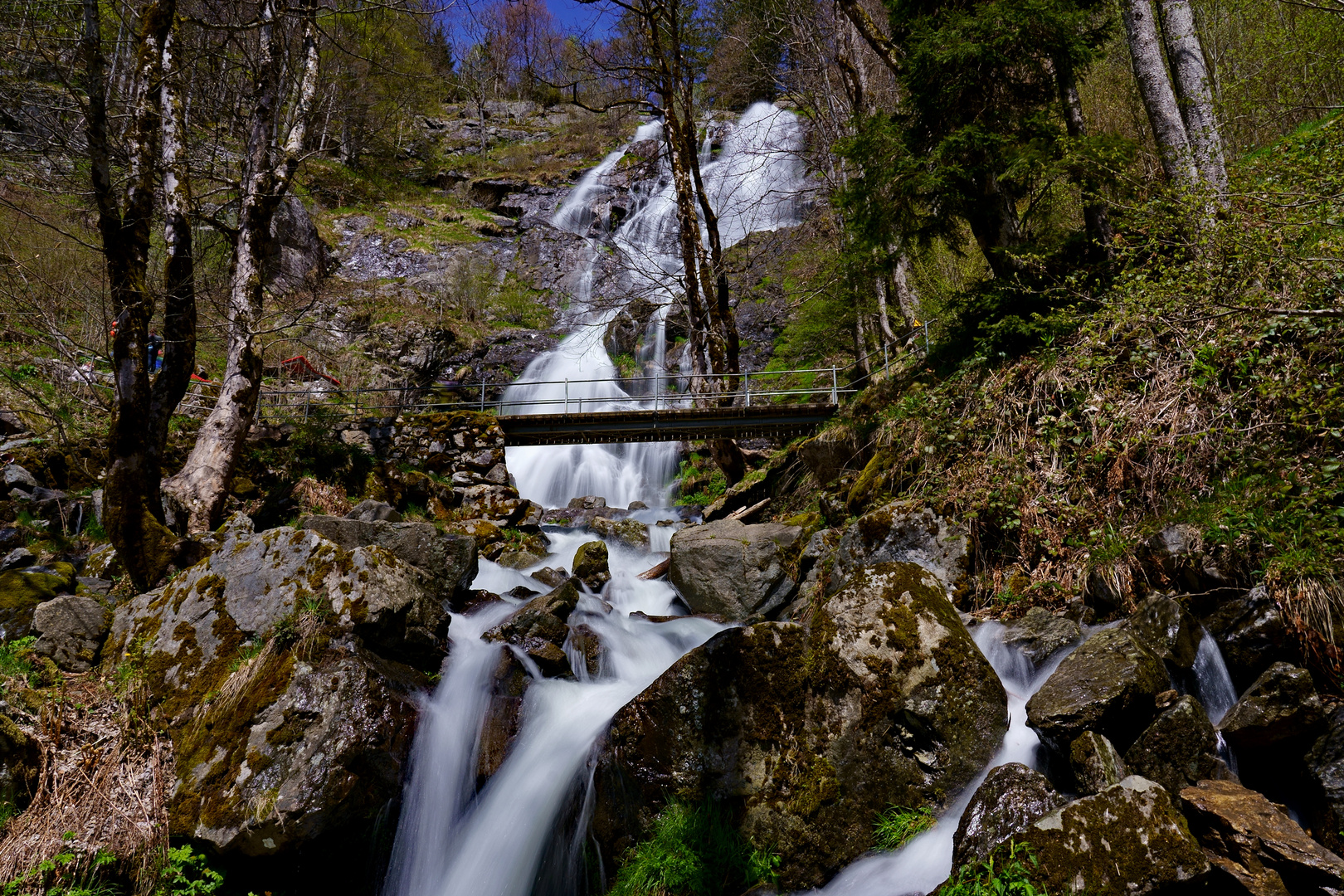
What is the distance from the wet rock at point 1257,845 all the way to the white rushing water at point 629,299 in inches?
388

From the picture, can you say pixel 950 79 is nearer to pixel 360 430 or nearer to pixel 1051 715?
pixel 1051 715

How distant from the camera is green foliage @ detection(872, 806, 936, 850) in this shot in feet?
12.5

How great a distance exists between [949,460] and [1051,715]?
347cm

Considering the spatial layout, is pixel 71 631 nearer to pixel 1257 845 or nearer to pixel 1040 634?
pixel 1040 634

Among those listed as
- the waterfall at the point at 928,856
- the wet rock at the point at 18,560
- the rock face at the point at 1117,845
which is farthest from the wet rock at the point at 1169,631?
the wet rock at the point at 18,560

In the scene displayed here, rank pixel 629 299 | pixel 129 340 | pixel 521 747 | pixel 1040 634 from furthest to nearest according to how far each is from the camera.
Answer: pixel 629 299 → pixel 129 340 → pixel 521 747 → pixel 1040 634

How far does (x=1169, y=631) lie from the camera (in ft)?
13.0

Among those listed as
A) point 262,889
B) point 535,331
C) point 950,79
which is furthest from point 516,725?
point 535,331

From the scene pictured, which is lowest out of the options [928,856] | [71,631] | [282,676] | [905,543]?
[928,856]

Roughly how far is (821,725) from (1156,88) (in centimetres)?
743

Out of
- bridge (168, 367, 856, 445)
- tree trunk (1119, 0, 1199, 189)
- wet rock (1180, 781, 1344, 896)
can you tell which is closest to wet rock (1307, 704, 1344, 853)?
wet rock (1180, 781, 1344, 896)

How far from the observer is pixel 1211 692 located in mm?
3777

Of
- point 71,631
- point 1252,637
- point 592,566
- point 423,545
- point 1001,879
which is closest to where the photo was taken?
point 1001,879

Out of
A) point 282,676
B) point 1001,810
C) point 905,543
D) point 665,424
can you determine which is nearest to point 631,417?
point 665,424
